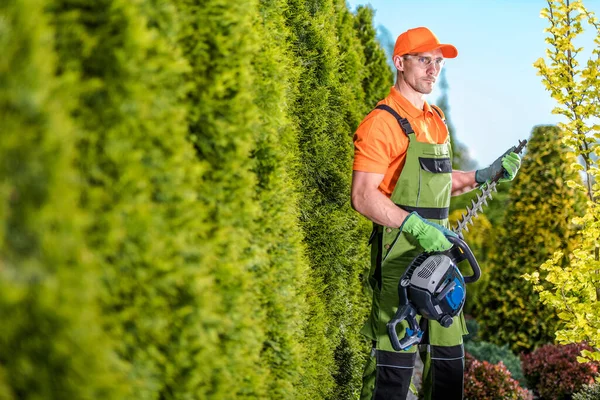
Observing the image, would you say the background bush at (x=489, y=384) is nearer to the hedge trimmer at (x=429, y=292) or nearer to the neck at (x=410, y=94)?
the hedge trimmer at (x=429, y=292)

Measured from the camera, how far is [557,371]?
19.7 ft

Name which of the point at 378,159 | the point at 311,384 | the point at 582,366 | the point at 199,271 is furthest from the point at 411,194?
the point at 582,366

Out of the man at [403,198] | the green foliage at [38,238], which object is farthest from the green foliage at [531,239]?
the green foliage at [38,238]

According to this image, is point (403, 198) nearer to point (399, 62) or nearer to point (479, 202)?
point (479, 202)

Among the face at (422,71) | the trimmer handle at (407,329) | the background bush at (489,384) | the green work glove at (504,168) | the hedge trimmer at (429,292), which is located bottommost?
the background bush at (489,384)

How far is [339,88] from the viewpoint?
453 centimetres

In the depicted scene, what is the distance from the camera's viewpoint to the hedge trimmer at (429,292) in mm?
3271

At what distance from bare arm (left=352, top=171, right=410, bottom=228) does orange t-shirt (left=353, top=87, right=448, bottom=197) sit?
2.1 inches

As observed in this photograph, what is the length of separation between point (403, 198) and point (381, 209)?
0.22m

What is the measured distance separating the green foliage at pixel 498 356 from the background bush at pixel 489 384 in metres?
0.91

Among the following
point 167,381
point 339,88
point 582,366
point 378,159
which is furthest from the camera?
point 582,366

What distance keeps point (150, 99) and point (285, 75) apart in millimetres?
1168

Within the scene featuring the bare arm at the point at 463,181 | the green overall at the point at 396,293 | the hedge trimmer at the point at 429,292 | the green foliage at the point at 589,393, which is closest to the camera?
→ the hedge trimmer at the point at 429,292

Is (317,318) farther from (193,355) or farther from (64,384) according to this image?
(64,384)
